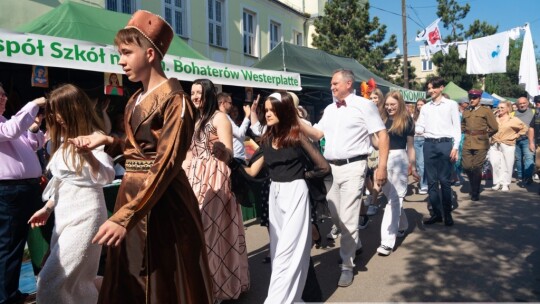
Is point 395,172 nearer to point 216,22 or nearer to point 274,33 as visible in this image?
point 216,22

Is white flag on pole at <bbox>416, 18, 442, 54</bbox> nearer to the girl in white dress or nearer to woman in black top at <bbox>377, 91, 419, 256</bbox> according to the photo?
woman in black top at <bbox>377, 91, 419, 256</bbox>

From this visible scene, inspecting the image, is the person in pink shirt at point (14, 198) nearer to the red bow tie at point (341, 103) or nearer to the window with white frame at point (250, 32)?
the red bow tie at point (341, 103)

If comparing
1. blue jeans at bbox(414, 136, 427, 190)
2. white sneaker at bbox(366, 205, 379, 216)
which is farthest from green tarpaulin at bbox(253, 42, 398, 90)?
white sneaker at bbox(366, 205, 379, 216)

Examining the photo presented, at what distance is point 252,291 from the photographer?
4.07 meters

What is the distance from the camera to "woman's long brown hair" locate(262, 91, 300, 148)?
3.49 m

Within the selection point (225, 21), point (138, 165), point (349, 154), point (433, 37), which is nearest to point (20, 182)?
point (138, 165)

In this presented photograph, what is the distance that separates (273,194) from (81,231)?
4.71 feet

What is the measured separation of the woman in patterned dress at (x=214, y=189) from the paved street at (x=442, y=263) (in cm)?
33

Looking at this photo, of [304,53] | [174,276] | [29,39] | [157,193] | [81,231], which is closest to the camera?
[157,193]

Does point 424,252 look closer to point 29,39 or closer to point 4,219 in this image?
point 4,219

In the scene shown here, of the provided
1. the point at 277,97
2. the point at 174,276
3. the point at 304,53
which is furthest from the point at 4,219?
the point at 304,53

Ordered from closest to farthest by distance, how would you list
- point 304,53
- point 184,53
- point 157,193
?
point 157,193 < point 184,53 < point 304,53

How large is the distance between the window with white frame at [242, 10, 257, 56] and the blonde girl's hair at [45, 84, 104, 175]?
655 inches

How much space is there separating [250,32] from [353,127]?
15983 millimetres
